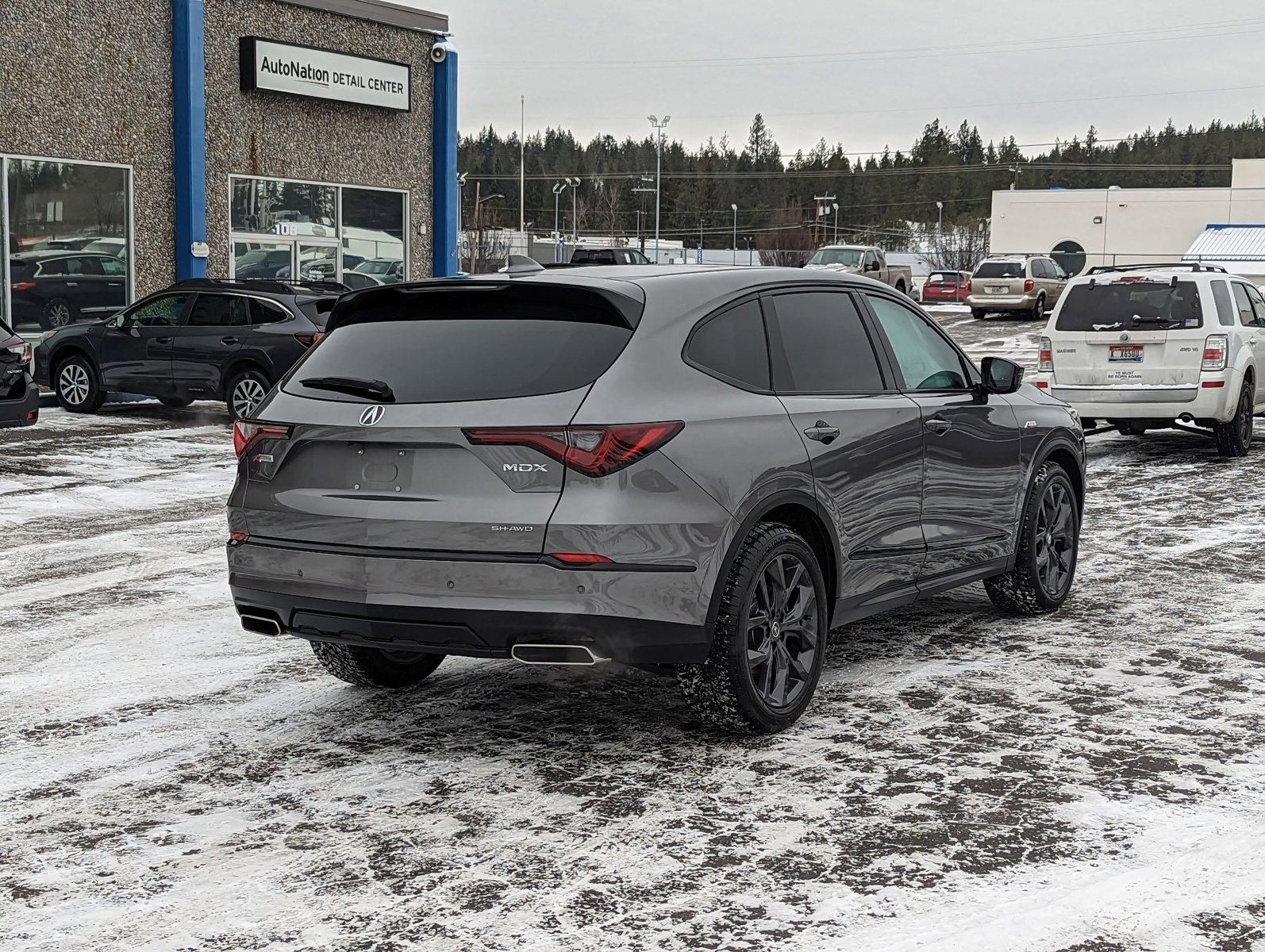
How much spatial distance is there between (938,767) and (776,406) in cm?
146

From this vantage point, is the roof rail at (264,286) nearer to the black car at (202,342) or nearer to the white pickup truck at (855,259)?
the black car at (202,342)

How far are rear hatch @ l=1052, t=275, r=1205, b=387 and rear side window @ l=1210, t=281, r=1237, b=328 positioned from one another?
10.2 inches

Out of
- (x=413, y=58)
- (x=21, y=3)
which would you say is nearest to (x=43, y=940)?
(x=21, y=3)

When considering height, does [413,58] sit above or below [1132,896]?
above

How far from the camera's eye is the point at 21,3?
69.7 feet

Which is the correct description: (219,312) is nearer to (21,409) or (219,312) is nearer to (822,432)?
(21,409)

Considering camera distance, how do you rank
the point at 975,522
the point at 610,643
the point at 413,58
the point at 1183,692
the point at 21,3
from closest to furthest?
1. the point at 610,643
2. the point at 1183,692
3. the point at 975,522
4. the point at 21,3
5. the point at 413,58

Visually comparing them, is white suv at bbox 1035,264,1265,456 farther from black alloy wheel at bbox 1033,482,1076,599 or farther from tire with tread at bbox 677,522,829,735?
tire with tread at bbox 677,522,829,735

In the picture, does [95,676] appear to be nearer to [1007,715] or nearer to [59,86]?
[1007,715]

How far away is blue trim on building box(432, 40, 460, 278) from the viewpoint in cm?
2919

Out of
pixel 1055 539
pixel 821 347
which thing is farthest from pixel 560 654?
pixel 1055 539

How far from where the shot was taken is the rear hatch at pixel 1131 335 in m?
14.8

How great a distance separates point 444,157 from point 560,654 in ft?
83.4

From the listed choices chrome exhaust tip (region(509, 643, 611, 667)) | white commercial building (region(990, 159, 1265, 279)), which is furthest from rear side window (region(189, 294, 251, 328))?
white commercial building (region(990, 159, 1265, 279))
